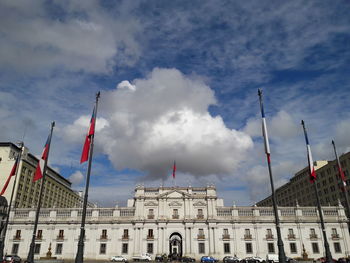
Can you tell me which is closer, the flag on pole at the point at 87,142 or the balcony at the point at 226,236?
the flag on pole at the point at 87,142

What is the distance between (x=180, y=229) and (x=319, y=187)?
45809 mm

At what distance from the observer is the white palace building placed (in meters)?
58.9

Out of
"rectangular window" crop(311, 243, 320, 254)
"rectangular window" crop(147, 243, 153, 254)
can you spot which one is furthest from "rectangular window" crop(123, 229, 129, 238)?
"rectangular window" crop(311, 243, 320, 254)

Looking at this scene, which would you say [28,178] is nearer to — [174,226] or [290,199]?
[174,226]

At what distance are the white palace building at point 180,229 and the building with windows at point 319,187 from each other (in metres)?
8.79

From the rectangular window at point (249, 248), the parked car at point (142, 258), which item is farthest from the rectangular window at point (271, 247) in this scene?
the parked car at point (142, 258)

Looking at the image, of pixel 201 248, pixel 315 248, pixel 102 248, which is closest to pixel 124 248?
pixel 102 248

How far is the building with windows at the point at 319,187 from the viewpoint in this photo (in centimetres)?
7044

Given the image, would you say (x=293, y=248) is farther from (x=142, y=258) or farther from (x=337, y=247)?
(x=142, y=258)

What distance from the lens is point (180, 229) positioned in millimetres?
61094

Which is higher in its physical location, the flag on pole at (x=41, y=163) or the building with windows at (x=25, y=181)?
the building with windows at (x=25, y=181)

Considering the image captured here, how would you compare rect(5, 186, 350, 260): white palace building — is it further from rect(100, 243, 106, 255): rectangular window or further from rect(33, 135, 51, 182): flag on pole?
rect(33, 135, 51, 182): flag on pole

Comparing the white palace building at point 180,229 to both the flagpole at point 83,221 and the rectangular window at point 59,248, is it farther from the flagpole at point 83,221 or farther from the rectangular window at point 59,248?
the flagpole at point 83,221

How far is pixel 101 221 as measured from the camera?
61.2m
